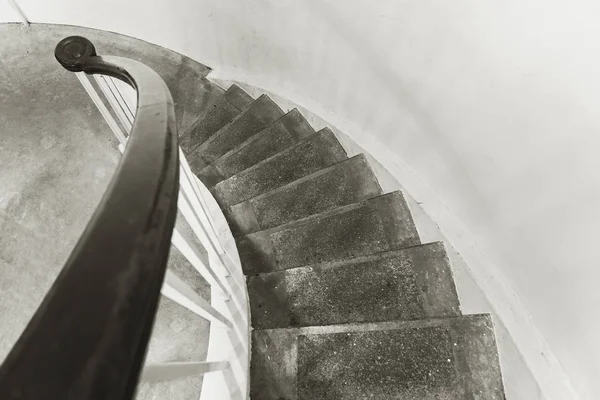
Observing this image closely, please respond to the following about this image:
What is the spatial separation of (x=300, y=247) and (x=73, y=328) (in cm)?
137

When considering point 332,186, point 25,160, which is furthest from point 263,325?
point 25,160

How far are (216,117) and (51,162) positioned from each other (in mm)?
1106

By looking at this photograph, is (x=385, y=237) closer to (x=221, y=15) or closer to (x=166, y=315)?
(x=166, y=315)

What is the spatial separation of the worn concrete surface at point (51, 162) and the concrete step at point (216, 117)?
0.62ft

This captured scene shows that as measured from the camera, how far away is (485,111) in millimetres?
1810

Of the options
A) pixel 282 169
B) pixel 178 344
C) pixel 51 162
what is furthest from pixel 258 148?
pixel 51 162

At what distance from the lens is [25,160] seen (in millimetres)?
2629

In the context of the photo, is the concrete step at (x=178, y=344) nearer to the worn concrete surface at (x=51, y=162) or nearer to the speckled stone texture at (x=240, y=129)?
the worn concrete surface at (x=51, y=162)

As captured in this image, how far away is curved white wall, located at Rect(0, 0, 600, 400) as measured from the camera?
57.6 inches

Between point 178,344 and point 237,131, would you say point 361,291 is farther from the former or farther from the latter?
point 237,131

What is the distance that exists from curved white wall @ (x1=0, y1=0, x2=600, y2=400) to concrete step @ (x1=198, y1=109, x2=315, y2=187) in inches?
15.3

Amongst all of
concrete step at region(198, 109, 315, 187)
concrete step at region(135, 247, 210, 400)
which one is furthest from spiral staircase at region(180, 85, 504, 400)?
concrete step at region(135, 247, 210, 400)

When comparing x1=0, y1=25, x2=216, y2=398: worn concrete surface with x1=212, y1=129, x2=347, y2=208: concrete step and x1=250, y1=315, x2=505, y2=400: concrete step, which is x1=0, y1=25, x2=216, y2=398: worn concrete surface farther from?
x1=250, y1=315, x2=505, y2=400: concrete step

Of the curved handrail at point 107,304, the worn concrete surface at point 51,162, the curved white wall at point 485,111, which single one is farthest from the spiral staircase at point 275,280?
the curved white wall at point 485,111
